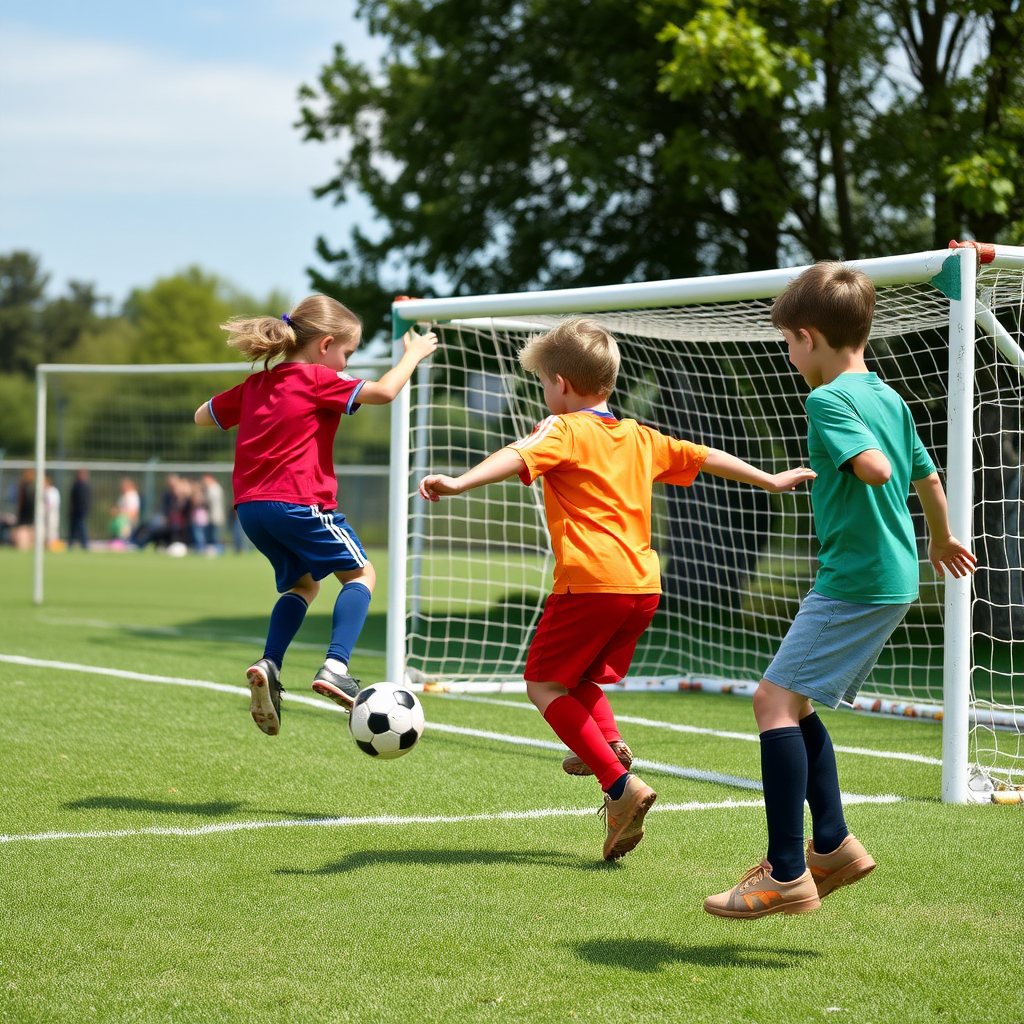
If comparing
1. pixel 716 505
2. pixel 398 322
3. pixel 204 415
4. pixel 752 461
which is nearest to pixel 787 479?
pixel 204 415

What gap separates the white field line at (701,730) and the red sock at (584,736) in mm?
2315

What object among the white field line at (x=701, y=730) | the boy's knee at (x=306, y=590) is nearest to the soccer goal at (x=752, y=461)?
the white field line at (x=701, y=730)

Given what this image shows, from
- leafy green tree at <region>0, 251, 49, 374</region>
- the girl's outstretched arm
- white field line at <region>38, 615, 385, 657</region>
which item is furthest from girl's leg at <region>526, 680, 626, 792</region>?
leafy green tree at <region>0, 251, 49, 374</region>

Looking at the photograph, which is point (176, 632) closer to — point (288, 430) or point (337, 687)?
point (288, 430)

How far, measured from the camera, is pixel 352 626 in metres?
4.56

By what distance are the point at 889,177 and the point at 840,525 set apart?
371 inches

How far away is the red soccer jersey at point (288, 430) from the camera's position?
4453 mm

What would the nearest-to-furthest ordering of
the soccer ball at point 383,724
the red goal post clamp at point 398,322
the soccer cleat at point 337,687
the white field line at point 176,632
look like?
the soccer ball at point 383,724 → the soccer cleat at point 337,687 → the red goal post clamp at point 398,322 → the white field line at point 176,632

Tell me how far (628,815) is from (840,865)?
70 centimetres

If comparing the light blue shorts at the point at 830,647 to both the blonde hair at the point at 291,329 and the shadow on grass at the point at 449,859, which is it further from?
the blonde hair at the point at 291,329

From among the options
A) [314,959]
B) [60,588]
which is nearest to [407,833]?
[314,959]

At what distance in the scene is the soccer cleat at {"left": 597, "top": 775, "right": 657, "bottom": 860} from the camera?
354 cm

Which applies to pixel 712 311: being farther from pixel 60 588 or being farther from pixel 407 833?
pixel 60 588

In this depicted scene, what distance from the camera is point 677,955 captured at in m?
2.89
